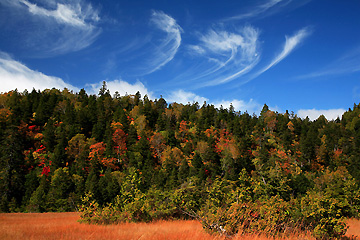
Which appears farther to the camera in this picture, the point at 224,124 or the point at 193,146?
the point at 224,124

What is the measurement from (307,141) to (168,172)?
63.4 metres

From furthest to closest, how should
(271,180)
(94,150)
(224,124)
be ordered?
(224,124) < (94,150) < (271,180)

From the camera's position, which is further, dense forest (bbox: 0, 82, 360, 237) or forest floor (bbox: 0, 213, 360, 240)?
dense forest (bbox: 0, 82, 360, 237)

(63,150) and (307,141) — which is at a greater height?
(307,141)

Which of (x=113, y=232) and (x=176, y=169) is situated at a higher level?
(x=176, y=169)

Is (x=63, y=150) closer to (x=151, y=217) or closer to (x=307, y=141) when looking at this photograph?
(x=151, y=217)

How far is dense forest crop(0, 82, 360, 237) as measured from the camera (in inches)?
446

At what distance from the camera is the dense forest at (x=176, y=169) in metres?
11.3

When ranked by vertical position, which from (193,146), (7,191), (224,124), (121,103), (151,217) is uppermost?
(121,103)

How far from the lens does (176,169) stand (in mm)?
77500

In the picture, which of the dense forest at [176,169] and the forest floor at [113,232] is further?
the dense forest at [176,169]

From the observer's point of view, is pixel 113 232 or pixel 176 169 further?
pixel 176 169

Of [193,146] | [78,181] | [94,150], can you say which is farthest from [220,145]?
[78,181]

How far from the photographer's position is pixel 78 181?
60281 millimetres
